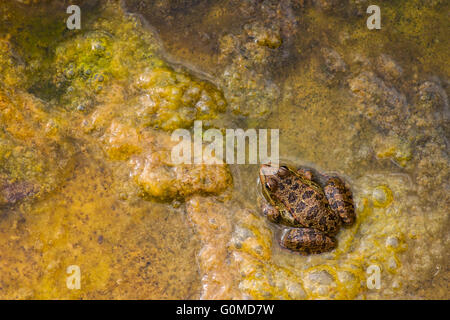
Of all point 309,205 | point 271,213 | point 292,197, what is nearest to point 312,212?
point 309,205

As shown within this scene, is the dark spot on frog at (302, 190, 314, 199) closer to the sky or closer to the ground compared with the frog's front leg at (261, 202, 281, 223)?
closer to the sky

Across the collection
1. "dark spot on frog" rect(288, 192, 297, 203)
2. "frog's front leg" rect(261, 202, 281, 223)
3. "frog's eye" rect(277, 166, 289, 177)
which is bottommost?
"frog's front leg" rect(261, 202, 281, 223)

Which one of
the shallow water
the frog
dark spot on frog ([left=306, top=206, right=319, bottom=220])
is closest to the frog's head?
the frog

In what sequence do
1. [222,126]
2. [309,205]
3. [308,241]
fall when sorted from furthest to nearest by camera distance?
[222,126] → [309,205] → [308,241]

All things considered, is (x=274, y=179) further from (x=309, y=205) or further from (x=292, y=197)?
(x=309, y=205)

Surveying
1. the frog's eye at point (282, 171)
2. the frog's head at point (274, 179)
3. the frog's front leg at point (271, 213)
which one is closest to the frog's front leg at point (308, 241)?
the frog's front leg at point (271, 213)

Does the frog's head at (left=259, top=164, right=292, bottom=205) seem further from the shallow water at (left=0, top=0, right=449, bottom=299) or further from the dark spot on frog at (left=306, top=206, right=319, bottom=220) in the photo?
the dark spot on frog at (left=306, top=206, right=319, bottom=220)
